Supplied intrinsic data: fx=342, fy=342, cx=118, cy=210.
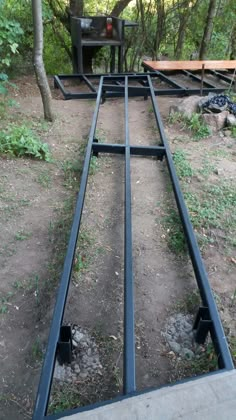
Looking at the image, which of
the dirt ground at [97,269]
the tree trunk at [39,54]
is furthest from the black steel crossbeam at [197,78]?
the tree trunk at [39,54]

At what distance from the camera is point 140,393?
3.42 feet

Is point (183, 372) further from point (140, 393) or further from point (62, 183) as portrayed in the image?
point (62, 183)

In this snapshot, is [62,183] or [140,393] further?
[62,183]

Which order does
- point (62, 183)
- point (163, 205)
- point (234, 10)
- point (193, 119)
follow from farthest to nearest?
1. point (234, 10)
2. point (193, 119)
3. point (62, 183)
4. point (163, 205)

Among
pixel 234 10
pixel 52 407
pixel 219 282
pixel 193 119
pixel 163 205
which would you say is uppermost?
pixel 234 10

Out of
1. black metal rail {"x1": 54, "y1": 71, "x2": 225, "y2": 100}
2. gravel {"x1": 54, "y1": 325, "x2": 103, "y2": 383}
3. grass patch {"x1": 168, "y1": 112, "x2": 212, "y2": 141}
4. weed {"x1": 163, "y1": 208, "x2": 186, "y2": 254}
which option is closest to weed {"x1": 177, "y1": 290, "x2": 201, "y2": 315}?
weed {"x1": 163, "y1": 208, "x2": 186, "y2": 254}

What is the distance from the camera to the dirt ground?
155 cm

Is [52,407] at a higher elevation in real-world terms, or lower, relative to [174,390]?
lower

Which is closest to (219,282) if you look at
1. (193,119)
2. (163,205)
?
(163,205)

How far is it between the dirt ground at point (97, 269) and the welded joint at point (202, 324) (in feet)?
0.53

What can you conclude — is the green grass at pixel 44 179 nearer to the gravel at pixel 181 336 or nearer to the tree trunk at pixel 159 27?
the gravel at pixel 181 336

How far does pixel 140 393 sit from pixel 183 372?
0.58m

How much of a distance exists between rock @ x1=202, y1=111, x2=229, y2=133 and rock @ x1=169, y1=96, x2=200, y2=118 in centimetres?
23

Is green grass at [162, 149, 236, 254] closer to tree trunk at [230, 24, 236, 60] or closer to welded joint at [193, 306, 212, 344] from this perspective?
welded joint at [193, 306, 212, 344]
